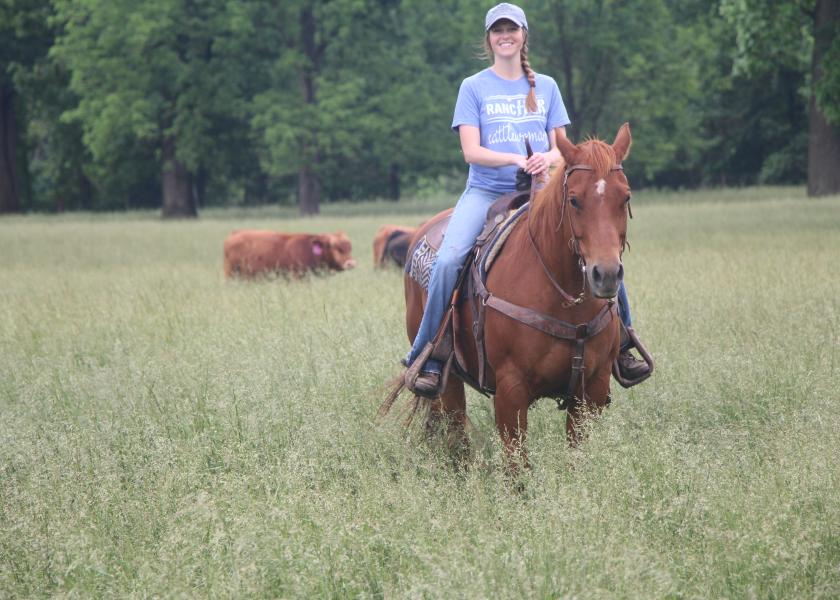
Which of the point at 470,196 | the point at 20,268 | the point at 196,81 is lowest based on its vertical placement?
the point at 20,268

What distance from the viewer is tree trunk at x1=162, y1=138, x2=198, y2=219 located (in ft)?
140

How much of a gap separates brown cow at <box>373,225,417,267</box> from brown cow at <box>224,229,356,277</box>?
62cm

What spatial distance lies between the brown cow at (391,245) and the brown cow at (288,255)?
62 cm

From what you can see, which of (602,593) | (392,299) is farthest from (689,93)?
(602,593)

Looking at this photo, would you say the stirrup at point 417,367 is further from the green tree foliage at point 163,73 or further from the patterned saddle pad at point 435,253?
the green tree foliage at point 163,73

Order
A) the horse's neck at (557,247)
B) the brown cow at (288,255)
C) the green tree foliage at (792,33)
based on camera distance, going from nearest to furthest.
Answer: the horse's neck at (557,247)
the brown cow at (288,255)
the green tree foliage at (792,33)

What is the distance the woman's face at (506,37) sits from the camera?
5824 mm

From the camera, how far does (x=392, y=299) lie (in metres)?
11.9

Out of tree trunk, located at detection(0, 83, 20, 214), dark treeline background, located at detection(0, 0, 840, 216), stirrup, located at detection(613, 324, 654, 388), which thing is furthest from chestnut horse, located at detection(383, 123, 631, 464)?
tree trunk, located at detection(0, 83, 20, 214)

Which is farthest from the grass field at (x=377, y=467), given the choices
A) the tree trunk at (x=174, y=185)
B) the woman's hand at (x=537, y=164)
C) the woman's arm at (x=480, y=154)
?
the tree trunk at (x=174, y=185)

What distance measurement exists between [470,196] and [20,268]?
1419 cm

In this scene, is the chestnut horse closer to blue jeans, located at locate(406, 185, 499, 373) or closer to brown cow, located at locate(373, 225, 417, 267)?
blue jeans, located at locate(406, 185, 499, 373)

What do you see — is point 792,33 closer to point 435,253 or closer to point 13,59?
point 435,253

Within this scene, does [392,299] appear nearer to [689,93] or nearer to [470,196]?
[470,196]
